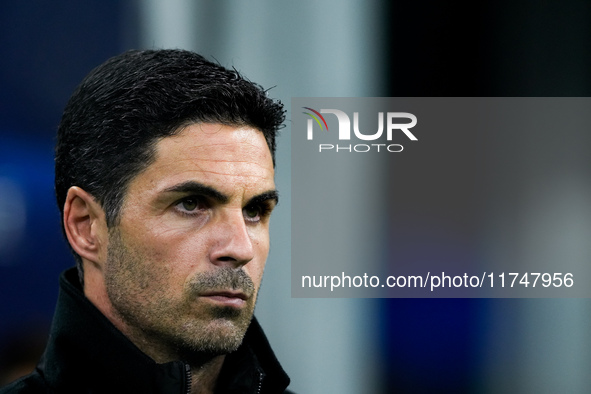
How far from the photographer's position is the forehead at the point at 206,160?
198cm

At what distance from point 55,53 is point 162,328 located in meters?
1.62

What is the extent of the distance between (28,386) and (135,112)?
0.84 metres

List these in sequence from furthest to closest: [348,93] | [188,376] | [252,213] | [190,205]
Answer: [348,93]
[252,213]
[190,205]
[188,376]

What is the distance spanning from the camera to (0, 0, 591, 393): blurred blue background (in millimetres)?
3049

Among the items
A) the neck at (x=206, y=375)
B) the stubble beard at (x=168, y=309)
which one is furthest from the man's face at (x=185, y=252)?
the neck at (x=206, y=375)

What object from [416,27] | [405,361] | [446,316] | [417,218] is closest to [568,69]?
[416,27]

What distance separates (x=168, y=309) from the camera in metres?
1.96

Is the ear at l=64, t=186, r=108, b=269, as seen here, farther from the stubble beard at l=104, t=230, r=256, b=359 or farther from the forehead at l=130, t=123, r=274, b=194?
the forehead at l=130, t=123, r=274, b=194

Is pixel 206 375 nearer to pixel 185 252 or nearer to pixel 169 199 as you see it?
pixel 185 252

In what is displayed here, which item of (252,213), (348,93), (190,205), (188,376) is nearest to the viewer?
(188,376)

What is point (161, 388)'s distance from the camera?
1874 mm

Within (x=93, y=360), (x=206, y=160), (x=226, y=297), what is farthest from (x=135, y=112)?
(x=93, y=360)

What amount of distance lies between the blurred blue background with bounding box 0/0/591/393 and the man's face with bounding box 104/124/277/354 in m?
1.17

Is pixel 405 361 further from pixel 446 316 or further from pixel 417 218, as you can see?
pixel 417 218
